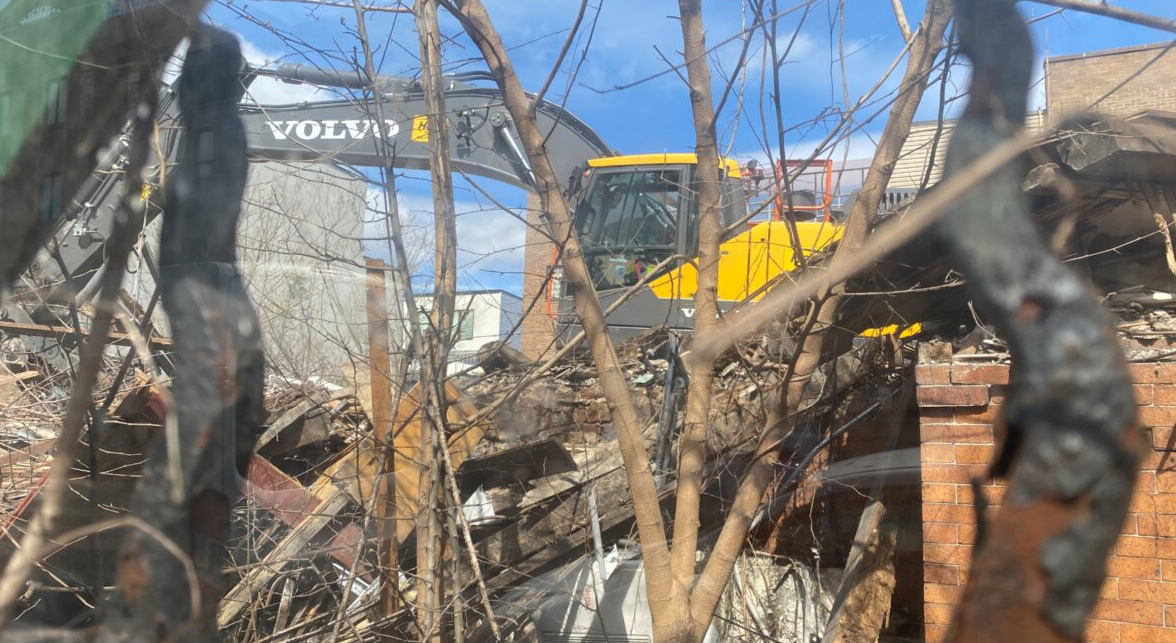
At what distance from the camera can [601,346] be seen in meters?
3.31

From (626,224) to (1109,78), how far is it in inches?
182

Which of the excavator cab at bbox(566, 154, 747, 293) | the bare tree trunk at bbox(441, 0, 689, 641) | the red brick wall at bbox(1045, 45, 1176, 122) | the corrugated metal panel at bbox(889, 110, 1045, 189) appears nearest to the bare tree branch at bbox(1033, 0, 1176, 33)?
the red brick wall at bbox(1045, 45, 1176, 122)

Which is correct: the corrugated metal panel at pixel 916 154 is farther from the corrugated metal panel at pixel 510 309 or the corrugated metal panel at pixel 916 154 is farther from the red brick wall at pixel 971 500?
the corrugated metal panel at pixel 510 309

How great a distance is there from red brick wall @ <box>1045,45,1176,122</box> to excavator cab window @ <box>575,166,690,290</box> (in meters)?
3.35

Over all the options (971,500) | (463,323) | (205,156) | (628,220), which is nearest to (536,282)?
(463,323)

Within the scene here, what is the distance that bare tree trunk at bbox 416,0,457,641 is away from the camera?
404 centimetres

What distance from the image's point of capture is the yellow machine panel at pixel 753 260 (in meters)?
4.85

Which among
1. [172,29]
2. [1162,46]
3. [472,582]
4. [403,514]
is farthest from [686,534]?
[172,29]

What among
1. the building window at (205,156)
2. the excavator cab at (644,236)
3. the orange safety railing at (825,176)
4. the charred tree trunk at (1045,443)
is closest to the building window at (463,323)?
the excavator cab at (644,236)

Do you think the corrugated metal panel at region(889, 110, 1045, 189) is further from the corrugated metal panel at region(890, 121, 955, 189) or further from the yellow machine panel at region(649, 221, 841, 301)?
the yellow machine panel at region(649, 221, 841, 301)

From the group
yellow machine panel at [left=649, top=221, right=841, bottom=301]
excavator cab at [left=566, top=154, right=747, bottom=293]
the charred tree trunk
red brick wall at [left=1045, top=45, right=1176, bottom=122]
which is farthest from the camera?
excavator cab at [left=566, top=154, right=747, bottom=293]

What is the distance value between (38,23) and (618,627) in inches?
155

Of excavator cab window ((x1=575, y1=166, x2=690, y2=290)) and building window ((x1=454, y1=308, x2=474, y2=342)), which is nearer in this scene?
building window ((x1=454, y1=308, x2=474, y2=342))

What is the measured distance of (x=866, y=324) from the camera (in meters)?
4.86
